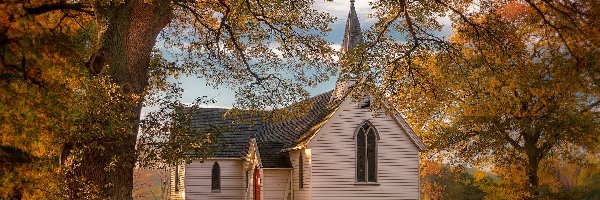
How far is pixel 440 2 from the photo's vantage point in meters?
17.7

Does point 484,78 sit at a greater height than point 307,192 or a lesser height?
greater

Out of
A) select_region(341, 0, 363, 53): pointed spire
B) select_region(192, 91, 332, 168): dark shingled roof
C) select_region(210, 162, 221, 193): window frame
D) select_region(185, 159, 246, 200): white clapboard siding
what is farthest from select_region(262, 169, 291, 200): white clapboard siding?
select_region(341, 0, 363, 53): pointed spire

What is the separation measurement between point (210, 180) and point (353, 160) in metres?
11.3

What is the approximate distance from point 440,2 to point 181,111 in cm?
738

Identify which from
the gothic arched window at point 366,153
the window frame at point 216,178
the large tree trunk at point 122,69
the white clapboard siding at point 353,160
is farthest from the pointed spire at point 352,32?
the large tree trunk at point 122,69

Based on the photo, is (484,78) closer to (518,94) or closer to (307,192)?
(518,94)

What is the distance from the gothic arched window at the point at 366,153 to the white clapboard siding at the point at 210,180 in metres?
9.94

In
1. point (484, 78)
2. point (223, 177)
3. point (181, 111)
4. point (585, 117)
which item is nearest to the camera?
point (181, 111)

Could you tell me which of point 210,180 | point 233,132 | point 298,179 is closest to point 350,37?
point 298,179

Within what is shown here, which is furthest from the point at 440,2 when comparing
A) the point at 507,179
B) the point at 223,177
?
the point at 223,177

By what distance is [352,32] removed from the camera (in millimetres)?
38031

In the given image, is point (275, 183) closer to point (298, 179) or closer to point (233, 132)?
point (298, 179)

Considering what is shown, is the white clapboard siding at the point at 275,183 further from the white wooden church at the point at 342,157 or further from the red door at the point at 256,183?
the red door at the point at 256,183

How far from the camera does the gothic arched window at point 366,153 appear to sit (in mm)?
33750
